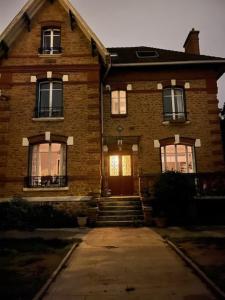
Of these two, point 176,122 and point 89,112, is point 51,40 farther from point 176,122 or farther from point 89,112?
point 176,122

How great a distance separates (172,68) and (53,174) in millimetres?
8281

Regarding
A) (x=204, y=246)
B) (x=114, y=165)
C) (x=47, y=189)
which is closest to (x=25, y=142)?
(x=47, y=189)

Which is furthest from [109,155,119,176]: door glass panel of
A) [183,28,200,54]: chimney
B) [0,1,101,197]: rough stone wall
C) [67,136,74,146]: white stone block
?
[183,28,200,54]: chimney

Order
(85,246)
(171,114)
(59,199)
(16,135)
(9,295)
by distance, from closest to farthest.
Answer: (9,295)
(85,246)
(59,199)
(16,135)
(171,114)

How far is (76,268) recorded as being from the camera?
5.98m

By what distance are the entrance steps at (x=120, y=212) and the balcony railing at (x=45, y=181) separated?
195 centimetres

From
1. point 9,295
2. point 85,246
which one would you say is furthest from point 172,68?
point 9,295

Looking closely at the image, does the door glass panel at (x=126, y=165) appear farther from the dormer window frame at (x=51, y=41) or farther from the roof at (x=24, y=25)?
the dormer window frame at (x=51, y=41)

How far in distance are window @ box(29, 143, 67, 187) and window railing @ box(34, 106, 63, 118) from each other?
1.40 metres

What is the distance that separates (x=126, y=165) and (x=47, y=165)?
13.5ft

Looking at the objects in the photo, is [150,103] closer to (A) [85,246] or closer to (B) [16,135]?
(B) [16,135]

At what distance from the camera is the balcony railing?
13.7 metres

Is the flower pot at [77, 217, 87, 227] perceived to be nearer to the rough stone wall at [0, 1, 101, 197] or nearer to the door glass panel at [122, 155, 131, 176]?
the rough stone wall at [0, 1, 101, 197]

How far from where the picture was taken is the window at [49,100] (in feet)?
47.6
